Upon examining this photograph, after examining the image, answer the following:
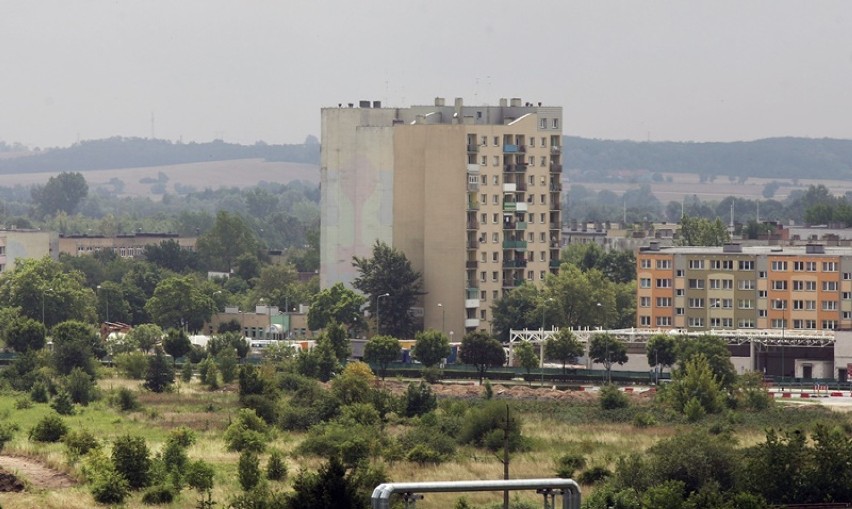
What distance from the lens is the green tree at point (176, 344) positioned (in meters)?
88.1

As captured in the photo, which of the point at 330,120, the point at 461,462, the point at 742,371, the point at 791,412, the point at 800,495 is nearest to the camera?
the point at 800,495

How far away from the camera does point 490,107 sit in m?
114

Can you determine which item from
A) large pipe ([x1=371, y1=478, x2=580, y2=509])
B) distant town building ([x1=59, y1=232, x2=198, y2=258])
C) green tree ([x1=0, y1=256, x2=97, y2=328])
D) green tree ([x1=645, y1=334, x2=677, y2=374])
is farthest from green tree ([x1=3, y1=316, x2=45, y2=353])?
distant town building ([x1=59, y1=232, x2=198, y2=258])

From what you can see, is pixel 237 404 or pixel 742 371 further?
pixel 742 371

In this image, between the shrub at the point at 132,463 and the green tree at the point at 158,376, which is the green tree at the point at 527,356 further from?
the shrub at the point at 132,463

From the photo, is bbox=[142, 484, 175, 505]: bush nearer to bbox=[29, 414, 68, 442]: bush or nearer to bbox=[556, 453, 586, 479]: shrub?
bbox=[556, 453, 586, 479]: shrub

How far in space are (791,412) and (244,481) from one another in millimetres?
26569

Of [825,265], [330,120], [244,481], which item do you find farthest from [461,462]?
[330,120]

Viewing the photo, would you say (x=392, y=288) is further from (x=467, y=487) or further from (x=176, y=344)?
(x=467, y=487)

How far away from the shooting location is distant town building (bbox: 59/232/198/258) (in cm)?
16512

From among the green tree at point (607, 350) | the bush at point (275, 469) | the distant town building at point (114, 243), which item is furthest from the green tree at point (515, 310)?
the distant town building at point (114, 243)

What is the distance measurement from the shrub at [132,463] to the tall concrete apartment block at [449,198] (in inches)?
2230

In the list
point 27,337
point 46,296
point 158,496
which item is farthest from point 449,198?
point 158,496

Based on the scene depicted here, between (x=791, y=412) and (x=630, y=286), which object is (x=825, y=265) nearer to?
(x=630, y=286)
